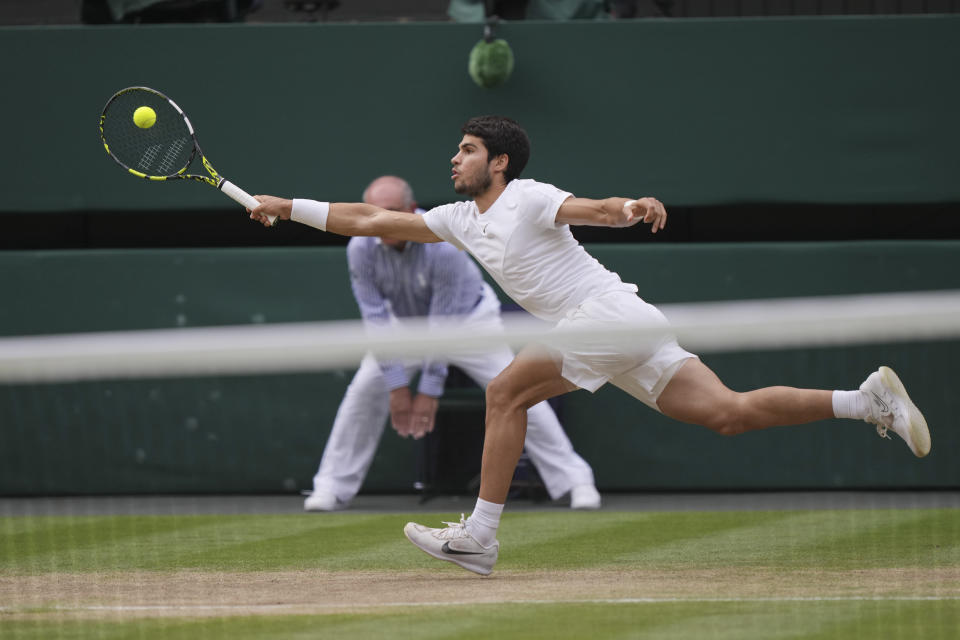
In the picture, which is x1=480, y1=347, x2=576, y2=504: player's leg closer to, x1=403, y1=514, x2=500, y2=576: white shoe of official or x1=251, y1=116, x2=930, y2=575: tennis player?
x1=251, y1=116, x2=930, y2=575: tennis player

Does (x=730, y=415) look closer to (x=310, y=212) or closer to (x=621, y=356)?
(x=621, y=356)

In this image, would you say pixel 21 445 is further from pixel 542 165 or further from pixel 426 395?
pixel 542 165

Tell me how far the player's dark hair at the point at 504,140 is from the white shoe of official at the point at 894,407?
1584 millimetres

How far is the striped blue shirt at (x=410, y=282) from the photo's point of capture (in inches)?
304

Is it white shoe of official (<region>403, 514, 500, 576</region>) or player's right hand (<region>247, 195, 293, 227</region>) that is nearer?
white shoe of official (<region>403, 514, 500, 576</region>)

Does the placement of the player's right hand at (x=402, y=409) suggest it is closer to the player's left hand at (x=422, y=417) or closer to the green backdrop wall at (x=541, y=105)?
the player's left hand at (x=422, y=417)

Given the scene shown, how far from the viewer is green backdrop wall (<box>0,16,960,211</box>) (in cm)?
879

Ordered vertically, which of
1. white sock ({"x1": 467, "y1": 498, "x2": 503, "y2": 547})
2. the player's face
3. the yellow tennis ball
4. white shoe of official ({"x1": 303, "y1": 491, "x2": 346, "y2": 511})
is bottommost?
white shoe of official ({"x1": 303, "y1": 491, "x2": 346, "y2": 511})

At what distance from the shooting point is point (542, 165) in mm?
8867

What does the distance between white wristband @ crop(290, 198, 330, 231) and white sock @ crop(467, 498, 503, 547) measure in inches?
49.9

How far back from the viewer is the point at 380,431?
320 inches

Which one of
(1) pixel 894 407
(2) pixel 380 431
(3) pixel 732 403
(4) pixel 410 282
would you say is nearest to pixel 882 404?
(1) pixel 894 407

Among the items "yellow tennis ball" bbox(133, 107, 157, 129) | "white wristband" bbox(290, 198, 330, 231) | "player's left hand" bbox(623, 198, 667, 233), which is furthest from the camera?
"yellow tennis ball" bbox(133, 107, 157, 129)

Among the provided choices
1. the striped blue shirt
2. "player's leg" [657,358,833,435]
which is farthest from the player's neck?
the striped blue shirt
